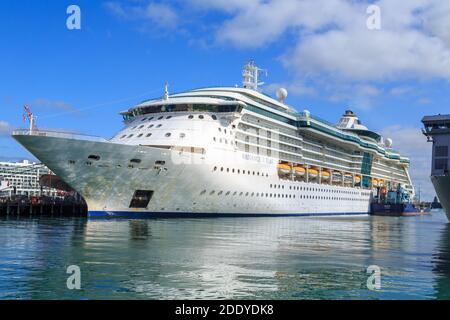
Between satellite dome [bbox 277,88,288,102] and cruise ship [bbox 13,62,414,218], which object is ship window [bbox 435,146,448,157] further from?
satellite dome [bbox 277,88,288,102]

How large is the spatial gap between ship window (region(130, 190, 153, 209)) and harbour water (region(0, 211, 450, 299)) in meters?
13.8

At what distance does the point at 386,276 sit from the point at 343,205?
58239mm

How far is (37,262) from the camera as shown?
17.7 m

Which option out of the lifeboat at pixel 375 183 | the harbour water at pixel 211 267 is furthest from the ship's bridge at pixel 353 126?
the harbour water at pixel 211 267

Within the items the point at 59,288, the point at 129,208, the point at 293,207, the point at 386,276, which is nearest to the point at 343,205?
the point at 293,207

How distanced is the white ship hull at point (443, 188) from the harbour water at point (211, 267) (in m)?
18.9

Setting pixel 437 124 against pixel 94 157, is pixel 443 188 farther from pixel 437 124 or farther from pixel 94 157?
pixel 94 157

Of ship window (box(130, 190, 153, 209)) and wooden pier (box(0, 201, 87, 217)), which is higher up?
ship window (box(130, 190, 153, 209))

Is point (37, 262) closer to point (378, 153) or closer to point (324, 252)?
point (324, 252)

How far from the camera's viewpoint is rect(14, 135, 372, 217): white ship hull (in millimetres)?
39062

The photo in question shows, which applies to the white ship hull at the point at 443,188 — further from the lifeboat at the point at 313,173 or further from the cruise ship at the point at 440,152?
the lifeboat at the point at 313,173

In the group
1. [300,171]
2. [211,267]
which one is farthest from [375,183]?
[211,267]

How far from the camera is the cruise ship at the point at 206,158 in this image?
131 ft

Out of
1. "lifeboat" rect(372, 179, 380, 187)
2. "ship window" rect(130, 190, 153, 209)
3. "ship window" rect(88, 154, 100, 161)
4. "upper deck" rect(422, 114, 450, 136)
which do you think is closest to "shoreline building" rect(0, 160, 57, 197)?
"lifeboat" rect(372, 179, 380, 187)
